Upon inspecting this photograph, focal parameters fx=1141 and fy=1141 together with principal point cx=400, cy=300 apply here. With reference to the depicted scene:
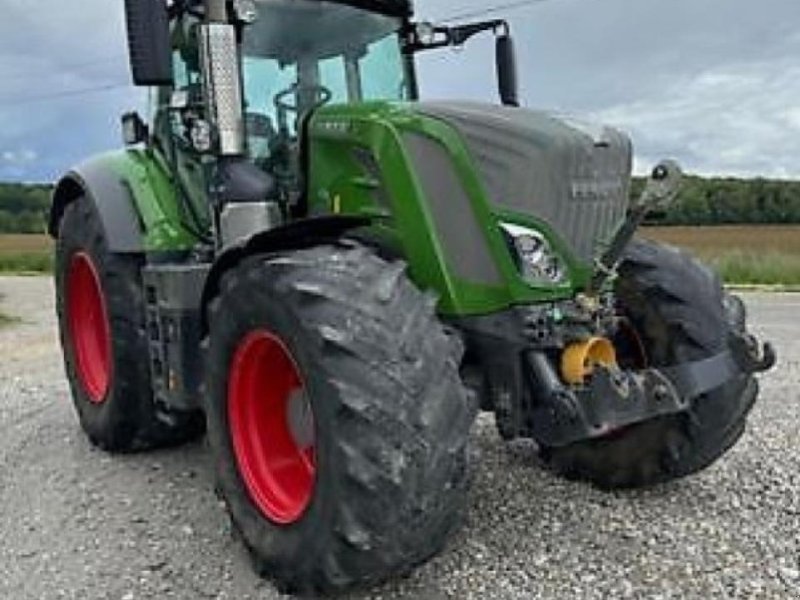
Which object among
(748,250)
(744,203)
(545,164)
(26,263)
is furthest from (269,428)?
(744,203)

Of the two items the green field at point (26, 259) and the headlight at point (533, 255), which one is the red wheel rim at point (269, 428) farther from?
the green field at point (26, 259)

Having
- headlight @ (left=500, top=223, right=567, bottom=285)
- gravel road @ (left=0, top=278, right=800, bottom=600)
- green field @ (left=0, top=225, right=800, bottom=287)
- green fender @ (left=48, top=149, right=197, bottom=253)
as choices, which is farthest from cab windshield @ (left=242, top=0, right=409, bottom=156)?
green field @ (left=0, top=225, right=800, bottom=287)

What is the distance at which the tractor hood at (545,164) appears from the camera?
4094 millimetres

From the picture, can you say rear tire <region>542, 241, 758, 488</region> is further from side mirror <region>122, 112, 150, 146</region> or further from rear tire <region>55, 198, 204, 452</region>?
side mirror <region>122, 112, 150, 146</region>

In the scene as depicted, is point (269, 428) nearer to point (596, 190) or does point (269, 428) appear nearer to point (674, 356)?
point (596, 190)

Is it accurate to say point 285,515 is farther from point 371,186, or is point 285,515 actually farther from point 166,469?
point 166,469

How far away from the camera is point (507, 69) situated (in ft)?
19.7

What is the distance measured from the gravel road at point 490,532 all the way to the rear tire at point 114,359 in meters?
0.14

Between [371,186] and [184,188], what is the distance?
1503mm

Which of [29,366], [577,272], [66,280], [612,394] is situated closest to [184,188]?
[66,280]

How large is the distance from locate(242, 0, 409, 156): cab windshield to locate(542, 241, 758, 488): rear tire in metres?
1.57

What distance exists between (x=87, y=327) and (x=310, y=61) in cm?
222

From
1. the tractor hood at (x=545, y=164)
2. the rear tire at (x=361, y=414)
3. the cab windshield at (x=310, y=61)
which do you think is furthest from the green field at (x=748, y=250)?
the rear tire at (x=361, y=414)

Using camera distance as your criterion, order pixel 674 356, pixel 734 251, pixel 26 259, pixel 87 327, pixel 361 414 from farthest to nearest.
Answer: pixel 26 259 < pixel 734 251 < pixel 87 327 < pixel 674 356 < pixel 361 414
